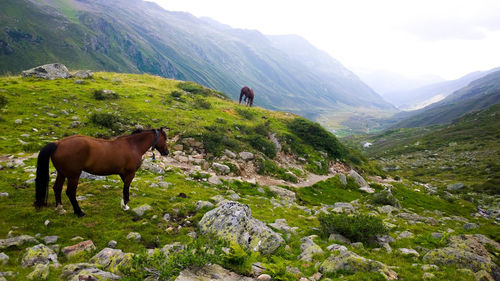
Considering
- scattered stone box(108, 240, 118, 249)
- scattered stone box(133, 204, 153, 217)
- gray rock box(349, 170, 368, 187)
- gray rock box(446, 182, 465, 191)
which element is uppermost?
scattered stone box(108, 240, 118, 249)

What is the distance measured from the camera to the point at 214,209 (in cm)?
997

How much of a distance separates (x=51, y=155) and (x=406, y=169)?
198ft

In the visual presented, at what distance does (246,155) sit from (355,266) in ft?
53.0

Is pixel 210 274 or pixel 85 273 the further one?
pixel 210 274

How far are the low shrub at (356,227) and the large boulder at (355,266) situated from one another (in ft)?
10.4

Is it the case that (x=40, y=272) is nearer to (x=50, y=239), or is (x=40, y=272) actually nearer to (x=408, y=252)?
(x=50, y=239)

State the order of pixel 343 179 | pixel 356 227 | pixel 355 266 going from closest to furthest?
pixel 355 266 < pixel 356 227 < pixel 343 179

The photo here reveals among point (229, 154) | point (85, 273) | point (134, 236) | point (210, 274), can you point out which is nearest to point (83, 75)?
point (229, 154)

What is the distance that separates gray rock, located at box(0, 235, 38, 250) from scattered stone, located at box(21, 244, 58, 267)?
2.59ft

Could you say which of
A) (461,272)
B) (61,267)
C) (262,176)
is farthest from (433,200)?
(61,267)

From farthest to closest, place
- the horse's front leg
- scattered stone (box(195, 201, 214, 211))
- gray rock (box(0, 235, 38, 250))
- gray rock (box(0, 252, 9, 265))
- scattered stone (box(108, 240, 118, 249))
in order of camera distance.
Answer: scattered stone (box(195, 201, 214, 211)) → the horse's front leg → scattered stone (box(108, 240, 118, 249)) → gray rock (box(0, 235, 38, 250)) → gray rock (box(0, 252, 9, 265))

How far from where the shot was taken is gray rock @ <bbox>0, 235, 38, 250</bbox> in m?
6.59

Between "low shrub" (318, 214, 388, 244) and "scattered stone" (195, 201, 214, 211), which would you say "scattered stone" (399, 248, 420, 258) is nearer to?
"low shrub" (318, 214, 388, 244)

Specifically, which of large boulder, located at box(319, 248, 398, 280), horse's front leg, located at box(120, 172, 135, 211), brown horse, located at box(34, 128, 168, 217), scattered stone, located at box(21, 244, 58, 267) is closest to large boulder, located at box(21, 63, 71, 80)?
brown horse, located at box(34, 128, 168, 217)
